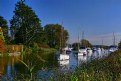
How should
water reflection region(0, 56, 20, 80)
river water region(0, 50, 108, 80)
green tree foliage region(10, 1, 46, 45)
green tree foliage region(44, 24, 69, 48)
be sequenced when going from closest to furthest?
1. green tree foliage region(10, 1, 46, 45)
2. river water region(0, 50, 108, 80)
3. water reflection region(0, 56, 20, 80)
4. green tree foliage region(44, 24, 69, 48)

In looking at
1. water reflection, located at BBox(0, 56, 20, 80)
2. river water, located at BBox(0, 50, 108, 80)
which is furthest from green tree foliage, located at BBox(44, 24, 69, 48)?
river water, located at BBox(0, 50, 108, 80)

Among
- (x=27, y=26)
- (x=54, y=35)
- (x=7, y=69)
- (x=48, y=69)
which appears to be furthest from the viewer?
(x=54, y=35)

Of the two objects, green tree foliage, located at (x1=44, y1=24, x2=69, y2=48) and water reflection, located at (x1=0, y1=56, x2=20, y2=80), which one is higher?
green tree foliage, located at (x1=44, y1=24, x2=69, y2=48)

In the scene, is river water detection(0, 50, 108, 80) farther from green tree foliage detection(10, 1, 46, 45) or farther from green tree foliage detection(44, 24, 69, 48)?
green tree foliage detection(44, 24, 69, 48)

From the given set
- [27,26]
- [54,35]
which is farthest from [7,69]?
[54,35]

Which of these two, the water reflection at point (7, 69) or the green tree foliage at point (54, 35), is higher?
the green tree foliage at point (54, 35)

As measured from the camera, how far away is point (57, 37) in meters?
137

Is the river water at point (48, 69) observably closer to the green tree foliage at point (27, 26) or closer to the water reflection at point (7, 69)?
the water reflection at point (7, 69)

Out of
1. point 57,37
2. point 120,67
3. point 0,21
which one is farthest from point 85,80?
point 57,37

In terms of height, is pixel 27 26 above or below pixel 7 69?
above

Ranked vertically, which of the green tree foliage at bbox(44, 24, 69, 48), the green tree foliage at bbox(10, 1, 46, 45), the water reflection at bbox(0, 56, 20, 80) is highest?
the green tree foliage at bbox(44, 24, 69, 48)

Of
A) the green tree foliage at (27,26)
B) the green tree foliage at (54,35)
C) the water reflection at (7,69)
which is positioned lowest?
the water reflection at (7,69)

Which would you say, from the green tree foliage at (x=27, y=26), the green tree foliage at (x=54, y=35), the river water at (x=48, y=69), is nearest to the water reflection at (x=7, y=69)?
the river water at (x=48, y=69)

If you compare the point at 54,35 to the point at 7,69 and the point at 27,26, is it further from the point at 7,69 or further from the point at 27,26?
the point at 27,26
